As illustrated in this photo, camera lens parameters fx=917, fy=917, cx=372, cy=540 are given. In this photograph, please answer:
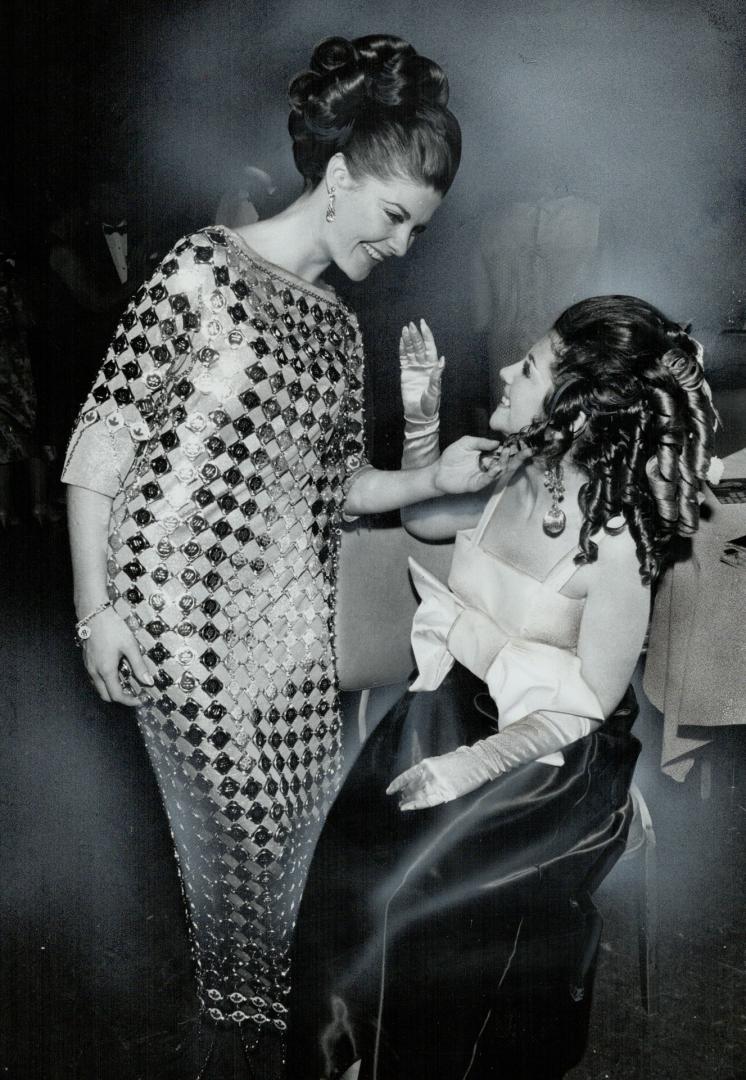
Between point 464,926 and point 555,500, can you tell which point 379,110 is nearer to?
point 555,500

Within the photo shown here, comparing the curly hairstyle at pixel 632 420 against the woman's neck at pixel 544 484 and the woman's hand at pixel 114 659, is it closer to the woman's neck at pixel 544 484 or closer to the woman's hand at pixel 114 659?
the woman's neck at pixel 544 484

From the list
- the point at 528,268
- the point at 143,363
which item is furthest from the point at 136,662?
the point at 528,268

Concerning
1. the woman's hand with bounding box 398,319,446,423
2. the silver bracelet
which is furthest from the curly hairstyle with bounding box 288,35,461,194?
the silver bracelet

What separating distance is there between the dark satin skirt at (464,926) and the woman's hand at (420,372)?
58 centimetres

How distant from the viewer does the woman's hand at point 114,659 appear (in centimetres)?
141

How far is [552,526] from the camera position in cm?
139

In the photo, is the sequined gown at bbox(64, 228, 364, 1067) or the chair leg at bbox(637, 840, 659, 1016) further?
the chair leg at bbox(637, 840, 659, 1016)

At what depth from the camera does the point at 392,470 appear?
1.54 m

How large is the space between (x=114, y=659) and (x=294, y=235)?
704 millimetres

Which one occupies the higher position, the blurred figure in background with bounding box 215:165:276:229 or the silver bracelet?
the blurred figure in background with bounding box 215:165:276:229

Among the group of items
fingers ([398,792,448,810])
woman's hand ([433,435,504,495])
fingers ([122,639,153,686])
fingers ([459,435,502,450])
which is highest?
fingers ([459,435,502,450])

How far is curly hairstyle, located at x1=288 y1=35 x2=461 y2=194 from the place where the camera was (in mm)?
1302

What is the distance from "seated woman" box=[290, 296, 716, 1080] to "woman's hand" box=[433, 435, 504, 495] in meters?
0.02

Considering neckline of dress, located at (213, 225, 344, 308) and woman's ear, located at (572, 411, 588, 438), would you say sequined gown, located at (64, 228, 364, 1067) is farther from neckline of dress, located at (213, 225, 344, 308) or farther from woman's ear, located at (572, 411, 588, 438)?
woman's ear, located at (572, 411, 588, 438)
